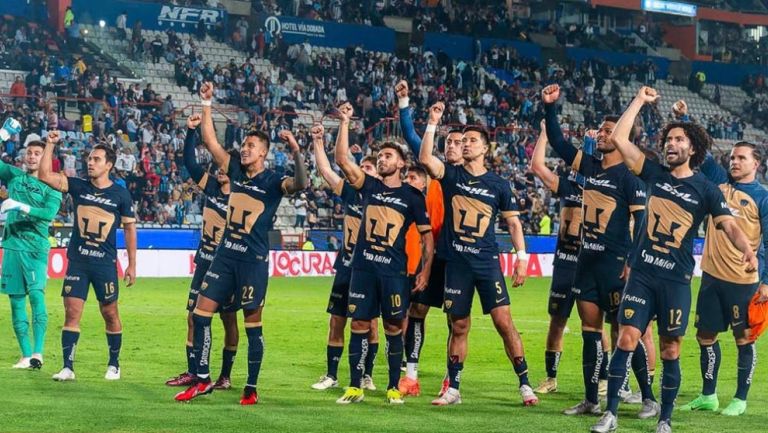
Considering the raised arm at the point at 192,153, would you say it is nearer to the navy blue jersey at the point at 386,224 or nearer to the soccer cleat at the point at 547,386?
the navy blue jersey at the point at 386,224

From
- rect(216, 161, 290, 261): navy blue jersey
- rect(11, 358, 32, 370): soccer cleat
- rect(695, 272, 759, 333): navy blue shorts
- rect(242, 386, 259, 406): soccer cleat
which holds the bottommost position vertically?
rect(11, 358, 32, 370): soccer cleat

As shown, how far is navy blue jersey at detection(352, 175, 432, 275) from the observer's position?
11.8 meters

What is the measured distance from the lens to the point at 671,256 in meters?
10.0

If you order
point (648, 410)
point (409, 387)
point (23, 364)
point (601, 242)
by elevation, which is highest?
point (601, 242)

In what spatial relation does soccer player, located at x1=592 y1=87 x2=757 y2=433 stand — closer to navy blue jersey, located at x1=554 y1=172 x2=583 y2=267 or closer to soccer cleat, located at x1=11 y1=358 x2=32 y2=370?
navy blue jersey, located at x1=554 y1=172 x2=583 y2=267

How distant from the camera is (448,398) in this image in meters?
11.6

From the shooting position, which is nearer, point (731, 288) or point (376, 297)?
point (731, 288)

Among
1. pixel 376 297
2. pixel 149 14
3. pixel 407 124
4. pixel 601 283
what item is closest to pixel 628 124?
pixel 601 283

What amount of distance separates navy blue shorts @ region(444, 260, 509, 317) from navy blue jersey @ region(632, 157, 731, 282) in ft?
6.01

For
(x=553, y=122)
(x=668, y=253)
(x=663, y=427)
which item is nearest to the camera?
(x=663, y=427)

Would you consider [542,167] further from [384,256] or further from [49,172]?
[49,172]

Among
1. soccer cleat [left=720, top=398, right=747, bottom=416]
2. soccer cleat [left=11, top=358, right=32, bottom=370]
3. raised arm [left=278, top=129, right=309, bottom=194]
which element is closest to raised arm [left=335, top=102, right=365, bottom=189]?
raised arm [left=278, top=129, right=309, bottom=194]

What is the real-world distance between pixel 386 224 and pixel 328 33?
36.9 metres

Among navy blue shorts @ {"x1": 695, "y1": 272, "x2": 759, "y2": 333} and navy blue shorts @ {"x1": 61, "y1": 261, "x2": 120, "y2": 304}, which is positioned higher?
navy blue shorts @ {"x1": 695, "y1": 272, "x2": 759, "y2": 333}
